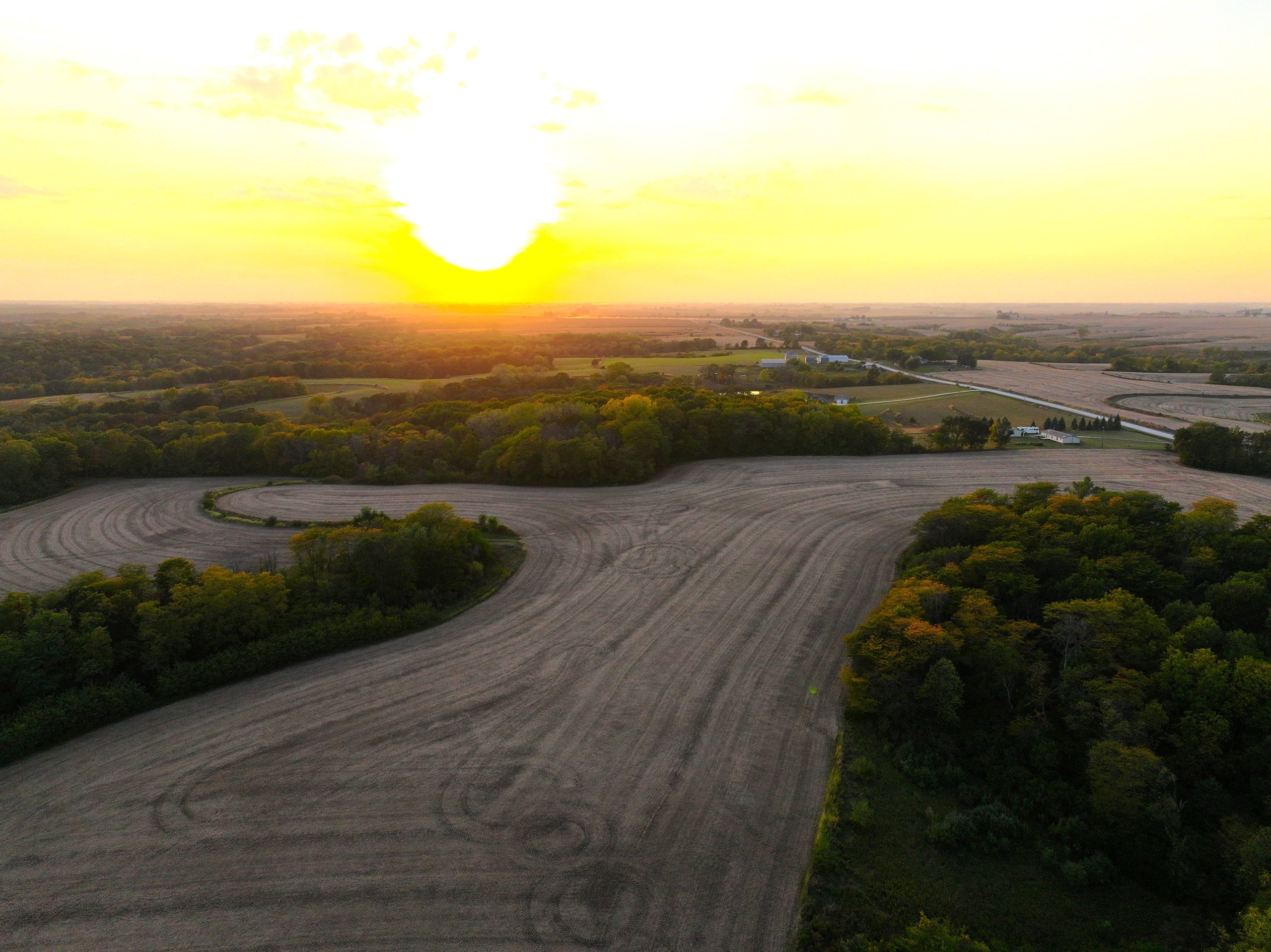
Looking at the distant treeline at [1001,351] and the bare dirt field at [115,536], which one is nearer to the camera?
the bare dirt field at [115,536]

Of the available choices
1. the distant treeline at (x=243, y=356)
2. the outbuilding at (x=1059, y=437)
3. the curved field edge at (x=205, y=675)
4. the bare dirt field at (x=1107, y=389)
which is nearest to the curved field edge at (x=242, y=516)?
the curved field edge at (x=205, y=675)

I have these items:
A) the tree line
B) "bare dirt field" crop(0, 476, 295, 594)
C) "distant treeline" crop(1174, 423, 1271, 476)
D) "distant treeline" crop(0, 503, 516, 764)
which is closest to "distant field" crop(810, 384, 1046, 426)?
the tree line

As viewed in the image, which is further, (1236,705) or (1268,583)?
(1268,583)

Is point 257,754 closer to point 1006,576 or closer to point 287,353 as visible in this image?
point 1006,576

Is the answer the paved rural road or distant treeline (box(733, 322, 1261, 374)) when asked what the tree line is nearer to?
the paved rural road

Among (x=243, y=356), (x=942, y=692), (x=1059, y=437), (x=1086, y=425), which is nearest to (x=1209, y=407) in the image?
(x=1086, y=425)

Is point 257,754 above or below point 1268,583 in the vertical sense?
below

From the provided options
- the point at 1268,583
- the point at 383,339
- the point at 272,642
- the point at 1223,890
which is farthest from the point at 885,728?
the point at 383,339

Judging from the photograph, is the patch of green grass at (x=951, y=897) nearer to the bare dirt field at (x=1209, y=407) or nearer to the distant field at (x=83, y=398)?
the bare dirt field at (x=1209, y=407)
